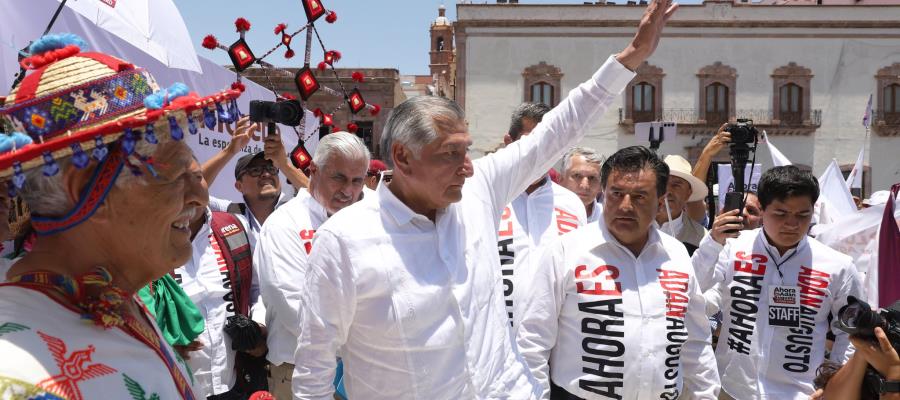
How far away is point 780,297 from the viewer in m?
3.87

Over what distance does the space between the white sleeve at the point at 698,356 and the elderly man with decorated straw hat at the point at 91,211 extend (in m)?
2.38

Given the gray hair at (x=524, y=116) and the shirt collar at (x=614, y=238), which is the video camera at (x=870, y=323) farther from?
the gray hair at (x=524, y=116)

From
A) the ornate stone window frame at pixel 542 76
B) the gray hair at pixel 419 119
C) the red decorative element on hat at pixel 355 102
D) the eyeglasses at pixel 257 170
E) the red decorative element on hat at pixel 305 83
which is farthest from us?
the ornate stone window frame at pixel 542 76

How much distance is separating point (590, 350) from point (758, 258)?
131cm

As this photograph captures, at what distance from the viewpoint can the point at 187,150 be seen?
164 centimetres

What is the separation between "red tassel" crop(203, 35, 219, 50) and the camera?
6043 mm

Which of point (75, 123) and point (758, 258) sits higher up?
point (75, 123)

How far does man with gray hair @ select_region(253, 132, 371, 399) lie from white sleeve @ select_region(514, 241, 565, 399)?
1.16 metres

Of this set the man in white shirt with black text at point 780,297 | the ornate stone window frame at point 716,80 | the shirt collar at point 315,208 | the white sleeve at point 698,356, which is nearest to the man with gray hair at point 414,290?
the white sleeve at point 698,356

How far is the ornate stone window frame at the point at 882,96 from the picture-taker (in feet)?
113

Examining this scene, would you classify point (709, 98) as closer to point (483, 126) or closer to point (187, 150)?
point (483, 126)

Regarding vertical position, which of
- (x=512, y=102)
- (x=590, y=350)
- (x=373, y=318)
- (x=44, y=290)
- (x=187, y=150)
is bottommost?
(x=590, y=350)

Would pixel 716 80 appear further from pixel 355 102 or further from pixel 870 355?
pixel 870 355

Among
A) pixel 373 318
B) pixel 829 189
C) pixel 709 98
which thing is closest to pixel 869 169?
pixel 709 98
